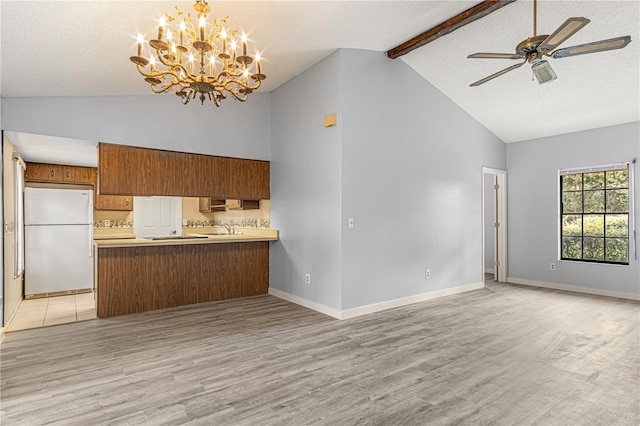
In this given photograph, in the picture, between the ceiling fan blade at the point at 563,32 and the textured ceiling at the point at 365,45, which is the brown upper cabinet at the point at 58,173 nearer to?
the textured ceiling at the point at 365,45

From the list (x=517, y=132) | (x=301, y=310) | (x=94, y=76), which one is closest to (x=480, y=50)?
(x=517, y=132)

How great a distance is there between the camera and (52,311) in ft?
15.7

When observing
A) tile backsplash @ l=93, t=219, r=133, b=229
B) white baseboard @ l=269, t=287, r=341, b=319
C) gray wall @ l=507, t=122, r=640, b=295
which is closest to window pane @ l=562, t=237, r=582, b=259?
gray wall @ l=507, t=122, r=640, b=295

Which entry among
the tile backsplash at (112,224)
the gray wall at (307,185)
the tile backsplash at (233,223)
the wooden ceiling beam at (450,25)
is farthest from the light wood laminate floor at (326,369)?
the wooden ceiling beam at (450,25)

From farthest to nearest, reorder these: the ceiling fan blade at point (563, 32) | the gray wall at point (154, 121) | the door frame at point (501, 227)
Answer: the door frame at point (501, 227), the gray wall at point (154, 121), the ceiling fan blade at point (563, 32)

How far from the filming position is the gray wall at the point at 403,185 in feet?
14.9

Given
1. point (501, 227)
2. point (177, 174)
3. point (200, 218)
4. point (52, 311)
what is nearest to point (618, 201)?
point (501, 227)

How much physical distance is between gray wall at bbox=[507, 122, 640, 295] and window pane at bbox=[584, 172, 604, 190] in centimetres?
Answer: 20

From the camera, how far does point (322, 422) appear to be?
2195 mm

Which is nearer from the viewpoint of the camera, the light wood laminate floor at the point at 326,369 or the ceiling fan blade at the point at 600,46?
the light wood laminate floor at the point at 326,369

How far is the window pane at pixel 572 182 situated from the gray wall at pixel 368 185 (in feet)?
5.72

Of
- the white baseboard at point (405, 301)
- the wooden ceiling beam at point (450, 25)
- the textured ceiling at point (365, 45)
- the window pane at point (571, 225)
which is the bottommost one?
the white baseboard at point (405, 301)

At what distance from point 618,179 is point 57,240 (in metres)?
8.94

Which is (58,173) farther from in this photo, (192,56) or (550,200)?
(550,200)
